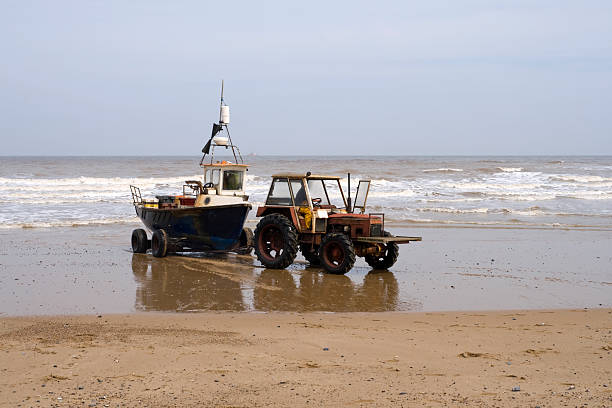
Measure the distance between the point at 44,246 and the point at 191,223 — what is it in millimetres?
3669

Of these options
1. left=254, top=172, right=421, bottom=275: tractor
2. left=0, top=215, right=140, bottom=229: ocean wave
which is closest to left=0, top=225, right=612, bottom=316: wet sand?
left=254, top=172, right=421, bottom=275: tractor

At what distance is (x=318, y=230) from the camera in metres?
12.3

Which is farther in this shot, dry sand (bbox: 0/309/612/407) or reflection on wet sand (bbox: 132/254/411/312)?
reflection on wet sand (bbox: 132/254/411/312)

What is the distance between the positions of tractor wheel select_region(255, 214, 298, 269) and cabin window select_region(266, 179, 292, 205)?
0.35m

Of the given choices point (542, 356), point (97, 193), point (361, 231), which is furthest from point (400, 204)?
point (542, 356)

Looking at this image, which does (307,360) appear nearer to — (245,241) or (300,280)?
(300,280)

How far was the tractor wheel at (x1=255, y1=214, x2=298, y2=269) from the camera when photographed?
12125mm

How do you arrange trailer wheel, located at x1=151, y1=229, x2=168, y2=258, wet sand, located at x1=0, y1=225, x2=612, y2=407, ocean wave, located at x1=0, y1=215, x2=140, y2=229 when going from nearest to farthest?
wet sand, located at x1=0, y1=225, x2=612, y2=407 < trailer wheel, located at x1=151, y1=229, x2=168, y2=258 < ocean wave, located at x1=0, y1=215, x2=140, y2=229

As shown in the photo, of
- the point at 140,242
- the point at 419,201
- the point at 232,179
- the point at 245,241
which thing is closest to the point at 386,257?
the point at 245,241

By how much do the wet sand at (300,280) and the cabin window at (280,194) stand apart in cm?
128

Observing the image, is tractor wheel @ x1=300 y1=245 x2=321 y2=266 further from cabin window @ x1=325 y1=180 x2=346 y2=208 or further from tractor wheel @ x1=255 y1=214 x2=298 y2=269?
cabin window @ x1=325 y1=180 x2=346 y2=208

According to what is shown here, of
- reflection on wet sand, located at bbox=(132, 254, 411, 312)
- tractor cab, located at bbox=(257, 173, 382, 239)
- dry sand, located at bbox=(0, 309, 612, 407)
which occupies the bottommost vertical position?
reflection on wet sand, located at bbox=(132, 254, 411, 312)

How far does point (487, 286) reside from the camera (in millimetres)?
10711

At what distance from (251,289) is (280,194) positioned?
9.13ft
